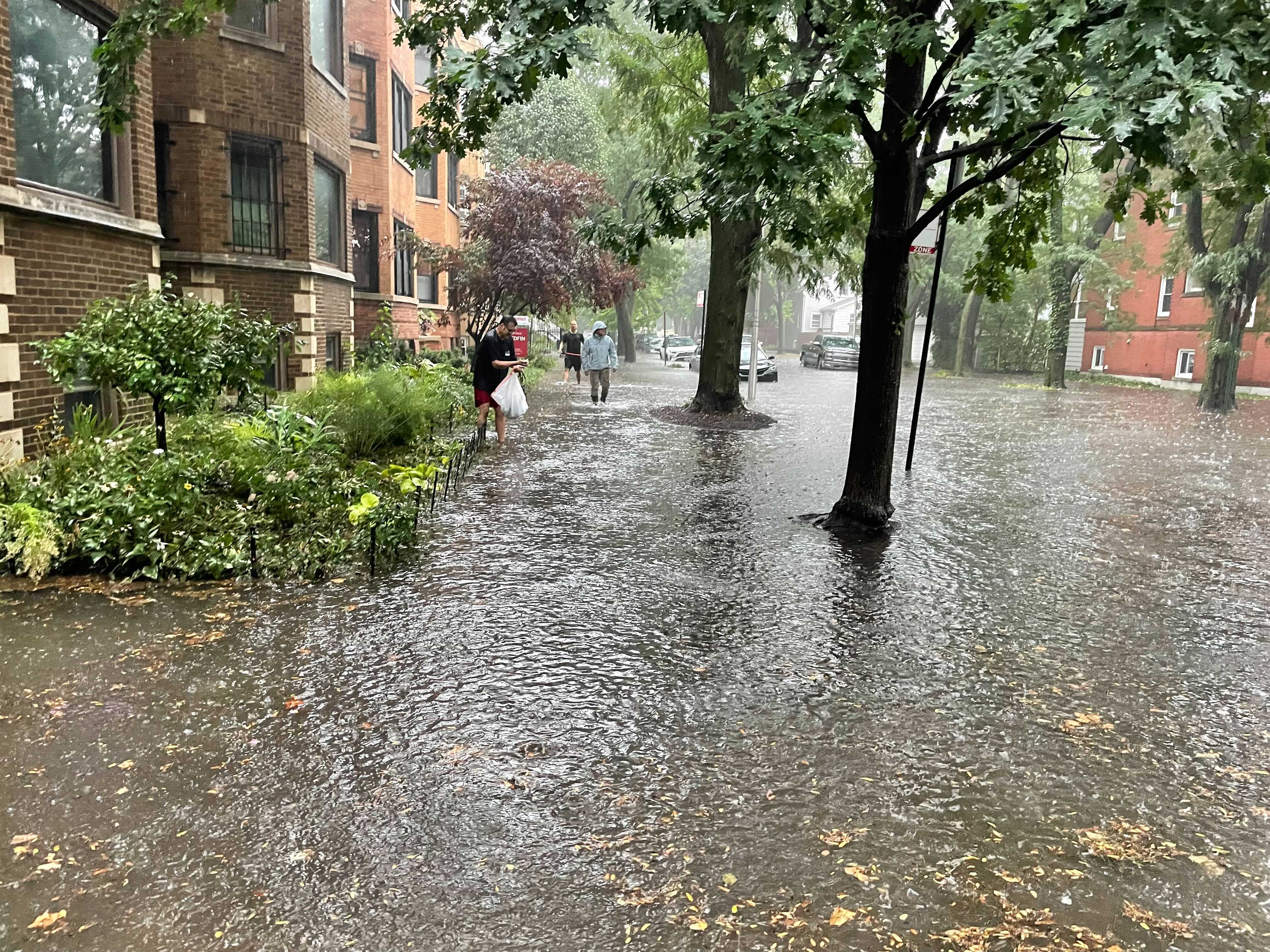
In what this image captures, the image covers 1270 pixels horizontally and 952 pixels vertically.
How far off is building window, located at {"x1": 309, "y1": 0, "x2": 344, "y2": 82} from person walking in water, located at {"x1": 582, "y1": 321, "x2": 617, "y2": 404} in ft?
23.7

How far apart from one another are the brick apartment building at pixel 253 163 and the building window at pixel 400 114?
6991 mm

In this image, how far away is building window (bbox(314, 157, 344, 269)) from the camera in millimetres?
17094

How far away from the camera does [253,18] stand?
14.8 m

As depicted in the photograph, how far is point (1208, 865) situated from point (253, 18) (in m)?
15.9

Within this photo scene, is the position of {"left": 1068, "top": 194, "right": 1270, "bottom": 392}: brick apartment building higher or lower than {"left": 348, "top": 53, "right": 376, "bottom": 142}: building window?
lower

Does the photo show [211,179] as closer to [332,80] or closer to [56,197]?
[332,80]

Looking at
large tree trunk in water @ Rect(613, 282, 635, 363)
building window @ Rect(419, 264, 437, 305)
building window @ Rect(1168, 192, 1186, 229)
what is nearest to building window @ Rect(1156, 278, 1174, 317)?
building window @ Rect(1168, 192, 1186, 229)

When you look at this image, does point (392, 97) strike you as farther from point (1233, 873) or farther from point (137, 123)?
→ point (1233, 873)

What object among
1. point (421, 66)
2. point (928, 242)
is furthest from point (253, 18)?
point (421, 66)

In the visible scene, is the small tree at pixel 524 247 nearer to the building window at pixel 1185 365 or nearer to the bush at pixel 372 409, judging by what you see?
the bush at pixel 372 409

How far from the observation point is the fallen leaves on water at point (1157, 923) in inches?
126

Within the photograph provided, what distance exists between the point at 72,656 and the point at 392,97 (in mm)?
20857

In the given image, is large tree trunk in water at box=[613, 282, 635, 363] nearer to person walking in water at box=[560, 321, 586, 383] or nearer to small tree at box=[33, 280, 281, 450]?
person walking in water at box=[560, 321, 586, 383]

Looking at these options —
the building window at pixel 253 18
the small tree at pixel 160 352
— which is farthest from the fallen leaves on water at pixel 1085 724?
the building window at pixel 253 18
